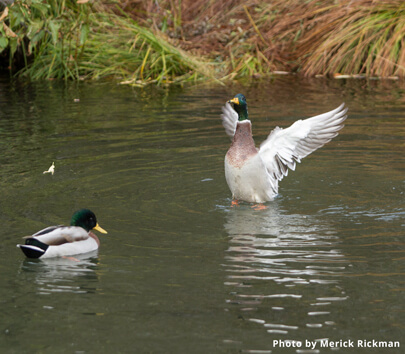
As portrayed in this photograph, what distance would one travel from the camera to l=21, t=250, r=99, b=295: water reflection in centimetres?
502

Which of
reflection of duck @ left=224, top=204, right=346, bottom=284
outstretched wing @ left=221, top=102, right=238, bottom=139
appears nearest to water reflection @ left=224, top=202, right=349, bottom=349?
reflection of duck @ left=224, top=204, right=346, bottom=284

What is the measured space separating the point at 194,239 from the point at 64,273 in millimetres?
1100

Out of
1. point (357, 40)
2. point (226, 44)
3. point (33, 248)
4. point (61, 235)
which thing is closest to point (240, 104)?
point (61, 235)

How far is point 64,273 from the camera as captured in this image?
534 cm

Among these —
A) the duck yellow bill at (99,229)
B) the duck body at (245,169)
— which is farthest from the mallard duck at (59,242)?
the duck body at (245,169)

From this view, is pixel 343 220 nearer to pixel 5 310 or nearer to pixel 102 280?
pixel 102 280

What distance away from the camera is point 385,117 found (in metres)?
10.4

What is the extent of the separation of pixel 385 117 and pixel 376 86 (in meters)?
2.51

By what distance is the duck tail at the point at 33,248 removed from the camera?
541 centimetres

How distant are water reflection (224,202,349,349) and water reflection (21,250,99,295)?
0.93 m

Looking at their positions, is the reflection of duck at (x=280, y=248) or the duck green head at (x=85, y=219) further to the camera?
the duck green head at (x=85, y=219)

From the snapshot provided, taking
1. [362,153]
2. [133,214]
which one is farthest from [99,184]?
[362,153]

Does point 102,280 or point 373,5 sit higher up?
point 373,5

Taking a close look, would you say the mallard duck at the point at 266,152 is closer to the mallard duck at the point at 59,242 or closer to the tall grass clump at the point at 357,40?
the mallard duck at the point at 59,242
